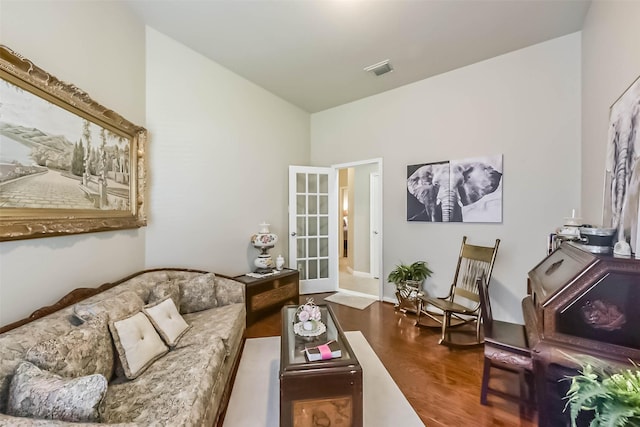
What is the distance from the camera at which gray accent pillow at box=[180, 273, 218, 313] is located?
2570 mm

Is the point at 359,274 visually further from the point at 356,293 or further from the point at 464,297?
the point at 464,297

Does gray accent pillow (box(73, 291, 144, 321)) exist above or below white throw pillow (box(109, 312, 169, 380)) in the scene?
above

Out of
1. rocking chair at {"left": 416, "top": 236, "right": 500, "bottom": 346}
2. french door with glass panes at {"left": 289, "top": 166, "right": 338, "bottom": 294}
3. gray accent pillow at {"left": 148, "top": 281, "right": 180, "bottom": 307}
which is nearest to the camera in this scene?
gray accent pillow at {"left": 148, "top": 281, "right": 180, "bottom": 307}

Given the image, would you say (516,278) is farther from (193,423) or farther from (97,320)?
(97,320)

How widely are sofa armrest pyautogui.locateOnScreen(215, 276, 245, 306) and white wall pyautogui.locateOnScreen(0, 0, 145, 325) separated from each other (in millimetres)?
815

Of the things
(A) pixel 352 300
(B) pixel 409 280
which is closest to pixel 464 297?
(B) pixel 409 280

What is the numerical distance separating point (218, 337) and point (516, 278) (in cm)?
323

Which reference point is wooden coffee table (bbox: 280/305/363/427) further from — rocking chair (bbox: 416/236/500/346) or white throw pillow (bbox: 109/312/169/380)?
rocking chair (bbox: 416/236/500/346)

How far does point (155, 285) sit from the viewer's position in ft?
8.11

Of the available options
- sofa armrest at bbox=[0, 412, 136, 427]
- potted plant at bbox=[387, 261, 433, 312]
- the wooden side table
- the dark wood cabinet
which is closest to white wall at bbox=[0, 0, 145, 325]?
sofa armrest at bbox=[0, 412, 136, 427]

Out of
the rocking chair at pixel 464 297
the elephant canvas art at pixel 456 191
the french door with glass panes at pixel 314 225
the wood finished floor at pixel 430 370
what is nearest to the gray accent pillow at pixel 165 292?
the wood finished floor at pixel 430 370

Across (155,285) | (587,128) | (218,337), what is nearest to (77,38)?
(155,285)

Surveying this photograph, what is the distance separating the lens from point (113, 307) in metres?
1.77

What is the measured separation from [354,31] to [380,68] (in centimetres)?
81
